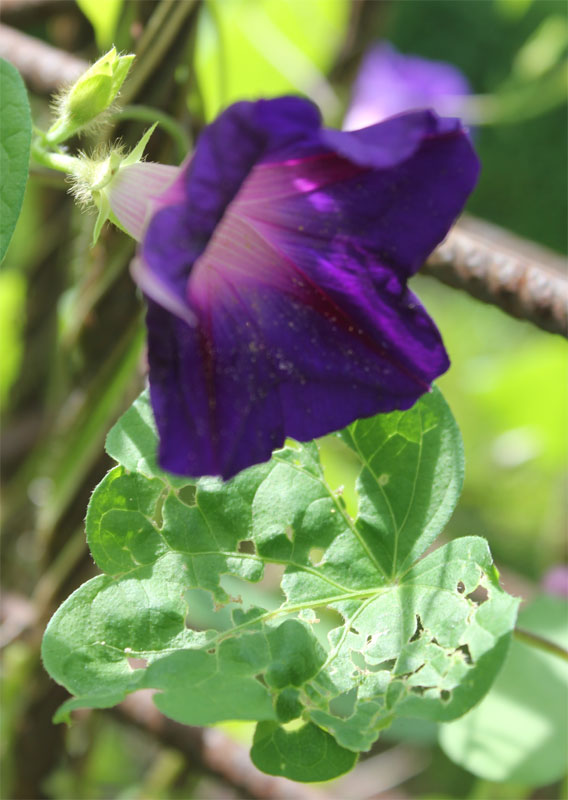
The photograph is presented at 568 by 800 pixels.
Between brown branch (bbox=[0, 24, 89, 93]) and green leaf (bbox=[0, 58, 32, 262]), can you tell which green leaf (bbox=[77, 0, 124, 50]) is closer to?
brown branch (bbox=[0, 24, 89, 93])

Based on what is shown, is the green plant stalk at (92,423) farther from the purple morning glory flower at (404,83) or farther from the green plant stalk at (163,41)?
the purple morning glory flower at (404,83)

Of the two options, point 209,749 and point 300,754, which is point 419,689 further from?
point 209,749

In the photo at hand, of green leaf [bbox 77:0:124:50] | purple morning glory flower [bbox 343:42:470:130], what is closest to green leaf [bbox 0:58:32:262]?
green leaf [bbox 77:0:124:50]

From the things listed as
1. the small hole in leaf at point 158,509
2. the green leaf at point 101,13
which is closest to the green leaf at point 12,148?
the small hole in leaf at point 158,509

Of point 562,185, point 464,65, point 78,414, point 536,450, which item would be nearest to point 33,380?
point 78,414

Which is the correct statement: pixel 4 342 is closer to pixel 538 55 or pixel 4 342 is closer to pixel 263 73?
pixel 263 73

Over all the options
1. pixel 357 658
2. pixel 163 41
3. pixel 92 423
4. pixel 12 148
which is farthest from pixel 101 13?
pixel 357 658
